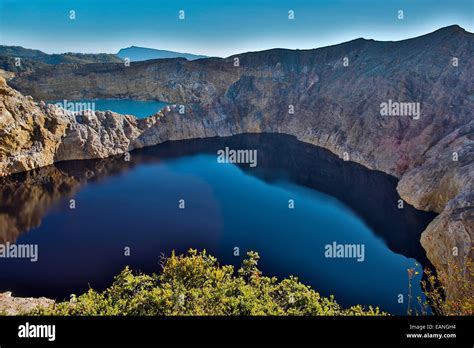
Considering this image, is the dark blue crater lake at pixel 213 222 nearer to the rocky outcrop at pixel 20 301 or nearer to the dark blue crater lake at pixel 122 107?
the rocky outcrop at pixel 20 301

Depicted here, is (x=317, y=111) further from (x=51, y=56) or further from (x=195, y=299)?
(x=51, y=56)

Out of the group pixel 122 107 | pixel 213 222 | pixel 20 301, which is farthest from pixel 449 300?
pixel 122 107

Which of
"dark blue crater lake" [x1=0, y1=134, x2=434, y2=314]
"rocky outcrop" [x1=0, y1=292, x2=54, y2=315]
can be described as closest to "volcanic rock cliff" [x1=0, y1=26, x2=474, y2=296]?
"dark blue crater lake" [x1=0, y1=134, x2=434, y2=314]

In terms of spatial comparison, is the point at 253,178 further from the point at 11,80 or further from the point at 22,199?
the point at 11,80

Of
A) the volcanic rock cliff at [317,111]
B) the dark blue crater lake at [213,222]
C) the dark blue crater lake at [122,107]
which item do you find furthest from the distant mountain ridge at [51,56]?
the dark blue crater lake at [213,222]

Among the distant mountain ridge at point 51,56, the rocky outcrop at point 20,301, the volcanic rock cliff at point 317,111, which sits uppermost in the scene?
the distant mountain ridge at point 51,56
